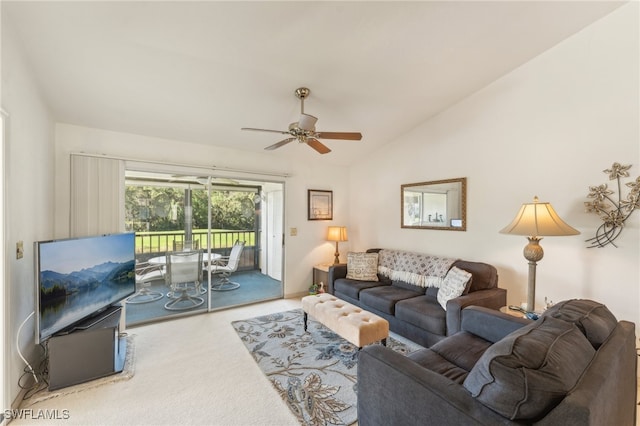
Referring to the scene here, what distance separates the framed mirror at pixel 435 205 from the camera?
354 cm

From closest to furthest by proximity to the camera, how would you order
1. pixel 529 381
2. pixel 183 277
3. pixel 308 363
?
pixel 529 381 < pixel 308 363 < pixel 183 277

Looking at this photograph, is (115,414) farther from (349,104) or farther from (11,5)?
(349,104)

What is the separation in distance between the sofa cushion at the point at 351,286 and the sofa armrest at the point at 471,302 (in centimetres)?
133

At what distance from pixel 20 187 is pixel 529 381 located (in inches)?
129

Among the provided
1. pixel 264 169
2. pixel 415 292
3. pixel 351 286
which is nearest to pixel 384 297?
pixel 415 292

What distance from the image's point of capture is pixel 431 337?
284 cm

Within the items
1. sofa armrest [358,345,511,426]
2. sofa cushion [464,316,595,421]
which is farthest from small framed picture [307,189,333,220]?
sofa cushion [464,316,595,421]

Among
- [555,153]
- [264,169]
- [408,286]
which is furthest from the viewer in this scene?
[264,169]

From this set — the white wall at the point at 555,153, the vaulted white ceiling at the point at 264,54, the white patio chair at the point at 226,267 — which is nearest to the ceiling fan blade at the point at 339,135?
the vaulted white ceiling at the point at 264,54

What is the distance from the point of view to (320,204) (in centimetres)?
502

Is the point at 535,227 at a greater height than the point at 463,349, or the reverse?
the point at 535,227

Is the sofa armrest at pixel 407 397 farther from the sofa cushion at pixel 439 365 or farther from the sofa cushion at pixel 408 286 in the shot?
the sofa cushion at pixel 408 286

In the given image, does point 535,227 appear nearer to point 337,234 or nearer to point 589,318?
point 589,318

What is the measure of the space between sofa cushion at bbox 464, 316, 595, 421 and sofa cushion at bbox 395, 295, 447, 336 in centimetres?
163
